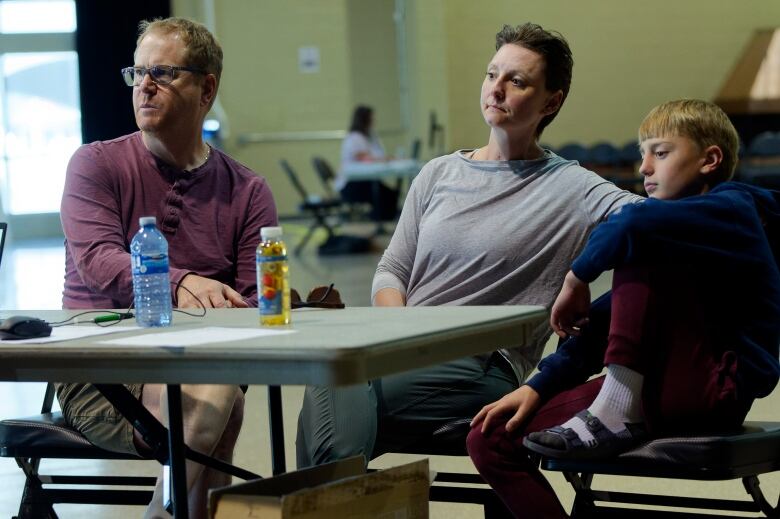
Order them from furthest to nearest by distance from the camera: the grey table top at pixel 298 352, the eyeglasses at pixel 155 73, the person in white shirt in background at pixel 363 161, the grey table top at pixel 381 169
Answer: the person in white shirt in background at pixel 363 161, the grey table top at pixel 381 169, the eyeglasses at pixel 155 73, the grey table top at pixel 298 352

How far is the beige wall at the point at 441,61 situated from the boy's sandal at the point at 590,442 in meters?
12.4

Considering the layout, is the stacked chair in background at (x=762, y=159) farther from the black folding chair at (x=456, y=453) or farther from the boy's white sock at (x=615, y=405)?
the boy's white sock at (x=615, y=405)

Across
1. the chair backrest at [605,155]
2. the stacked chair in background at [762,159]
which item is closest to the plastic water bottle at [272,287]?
the stacked chair in background at [762,159]

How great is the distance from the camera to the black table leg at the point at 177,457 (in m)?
1.79

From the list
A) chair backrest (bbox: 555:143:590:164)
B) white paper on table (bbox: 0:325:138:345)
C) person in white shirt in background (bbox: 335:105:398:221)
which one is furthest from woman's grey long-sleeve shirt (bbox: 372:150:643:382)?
chair backrest (bbox: 555:143:590:164)

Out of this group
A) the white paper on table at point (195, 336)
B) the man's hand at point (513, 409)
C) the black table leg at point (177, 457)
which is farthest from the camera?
the man's hand at point (513, 409)

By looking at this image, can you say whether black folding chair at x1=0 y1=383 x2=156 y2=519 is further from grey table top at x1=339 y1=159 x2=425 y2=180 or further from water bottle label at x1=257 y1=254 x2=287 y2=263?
grey table top at x1=339 y1=159 x2=425 y2=180

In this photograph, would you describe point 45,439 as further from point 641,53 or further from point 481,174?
point 641,53

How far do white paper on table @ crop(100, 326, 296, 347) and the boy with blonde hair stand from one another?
52 cm

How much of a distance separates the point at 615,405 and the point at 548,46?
0.87m

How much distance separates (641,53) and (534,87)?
13576 mm

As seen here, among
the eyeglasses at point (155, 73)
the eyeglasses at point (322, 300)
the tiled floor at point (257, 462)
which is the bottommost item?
the tiled floor at point (257, 462)

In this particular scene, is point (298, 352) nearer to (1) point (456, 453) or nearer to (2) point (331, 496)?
(2) point (331, 496)

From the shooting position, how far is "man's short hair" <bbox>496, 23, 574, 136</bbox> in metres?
2.40
